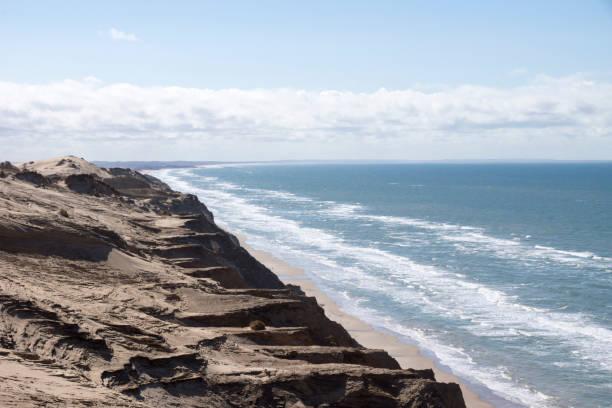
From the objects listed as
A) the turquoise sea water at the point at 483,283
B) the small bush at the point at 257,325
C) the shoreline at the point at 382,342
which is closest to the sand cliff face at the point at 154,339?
the small bush at the point at 257,325

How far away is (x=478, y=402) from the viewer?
990 inches

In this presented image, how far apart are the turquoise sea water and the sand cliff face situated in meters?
10.6

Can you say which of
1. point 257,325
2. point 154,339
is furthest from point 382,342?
point 154,339

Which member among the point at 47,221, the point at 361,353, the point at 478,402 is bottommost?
the point at 478,402

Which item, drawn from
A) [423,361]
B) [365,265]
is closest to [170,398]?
[423,361]

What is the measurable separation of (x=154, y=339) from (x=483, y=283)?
33857 mm

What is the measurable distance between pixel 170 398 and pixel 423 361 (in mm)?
18448

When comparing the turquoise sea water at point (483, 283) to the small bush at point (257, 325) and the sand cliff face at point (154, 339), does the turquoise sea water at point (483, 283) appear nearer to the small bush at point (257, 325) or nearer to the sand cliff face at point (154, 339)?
the sand cliff face at point (154, 339)

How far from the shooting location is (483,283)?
149 ft

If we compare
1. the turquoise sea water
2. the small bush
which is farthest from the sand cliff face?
the turquoise sea water

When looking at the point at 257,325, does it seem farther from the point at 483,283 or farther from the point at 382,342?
the point at 483,283

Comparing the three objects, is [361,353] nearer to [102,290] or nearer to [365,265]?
[102,290]

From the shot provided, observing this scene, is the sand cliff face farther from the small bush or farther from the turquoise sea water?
the turquoise sea water

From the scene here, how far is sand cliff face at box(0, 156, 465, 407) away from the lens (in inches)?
522
